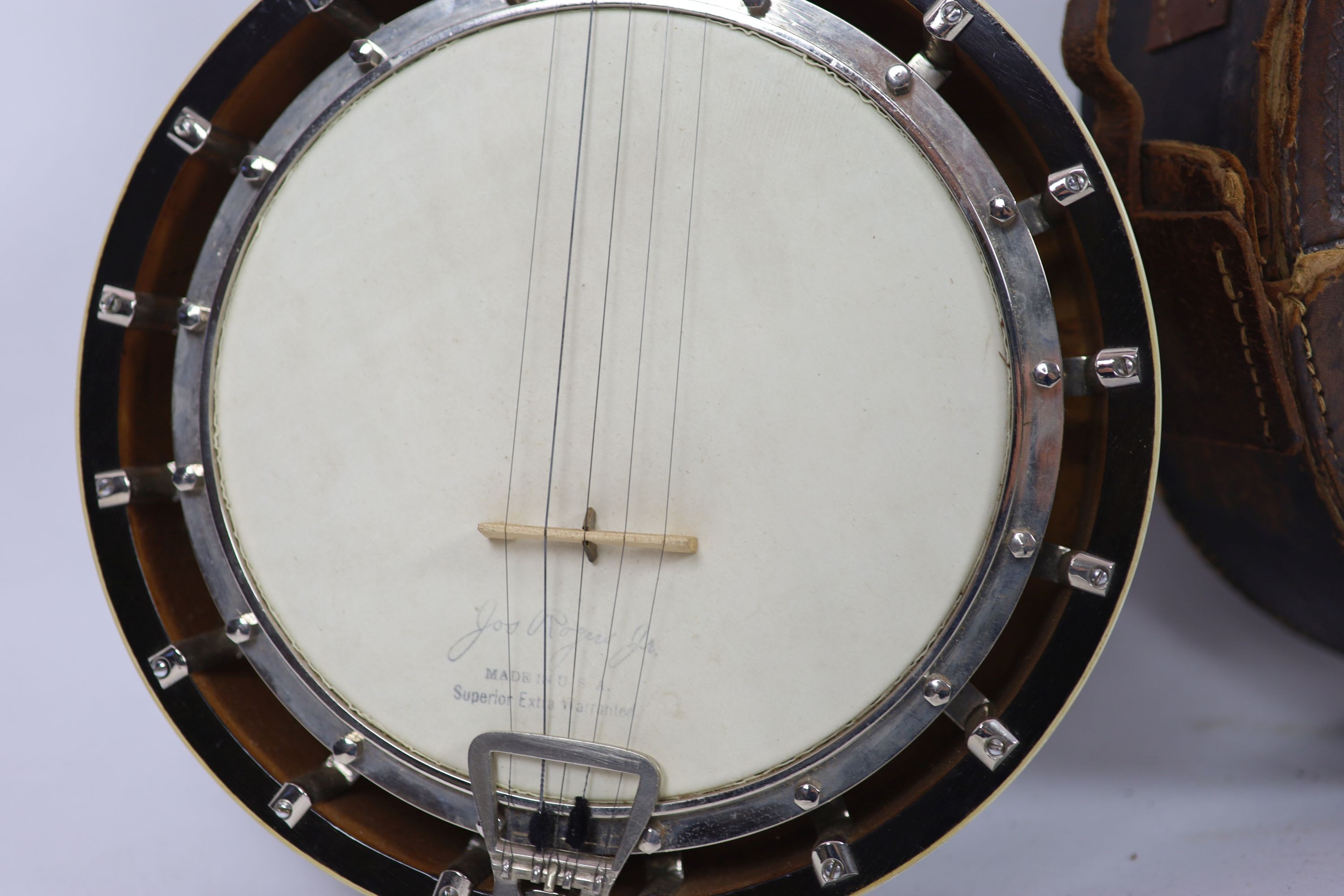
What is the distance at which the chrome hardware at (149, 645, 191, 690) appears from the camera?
0.61 metres

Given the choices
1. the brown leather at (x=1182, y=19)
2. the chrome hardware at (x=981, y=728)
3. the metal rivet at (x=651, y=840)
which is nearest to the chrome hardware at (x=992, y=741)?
Answer: the chrome hardware at (x=981, y=728)

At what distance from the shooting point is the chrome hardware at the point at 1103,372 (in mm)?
502

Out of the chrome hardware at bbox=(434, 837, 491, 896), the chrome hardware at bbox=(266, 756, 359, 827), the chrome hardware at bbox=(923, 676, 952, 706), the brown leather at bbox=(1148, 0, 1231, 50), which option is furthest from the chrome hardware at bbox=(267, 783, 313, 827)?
the brown leather at bbox=(1148, 0, 1231, 50)

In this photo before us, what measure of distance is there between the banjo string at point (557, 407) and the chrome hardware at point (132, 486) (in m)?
0.28

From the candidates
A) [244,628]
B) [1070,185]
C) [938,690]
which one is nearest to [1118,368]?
[1070,185]

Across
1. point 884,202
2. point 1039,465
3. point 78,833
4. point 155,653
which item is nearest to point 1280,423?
point 1039,465

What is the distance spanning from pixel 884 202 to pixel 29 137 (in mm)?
870

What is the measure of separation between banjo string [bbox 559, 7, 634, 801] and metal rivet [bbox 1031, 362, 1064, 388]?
26 cm

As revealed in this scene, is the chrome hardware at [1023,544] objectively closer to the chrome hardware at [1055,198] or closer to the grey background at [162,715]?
the chrome hardware at [1055,198]

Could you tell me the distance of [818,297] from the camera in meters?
0.52

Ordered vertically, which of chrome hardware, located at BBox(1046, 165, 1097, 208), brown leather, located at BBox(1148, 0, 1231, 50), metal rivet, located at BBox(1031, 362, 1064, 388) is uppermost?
brown leather, located at BBox(1148, 0, 1231, 50)

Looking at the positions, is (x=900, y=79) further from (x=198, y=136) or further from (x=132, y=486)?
(x=132, y=486)

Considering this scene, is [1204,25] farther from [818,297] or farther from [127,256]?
[127,256]
